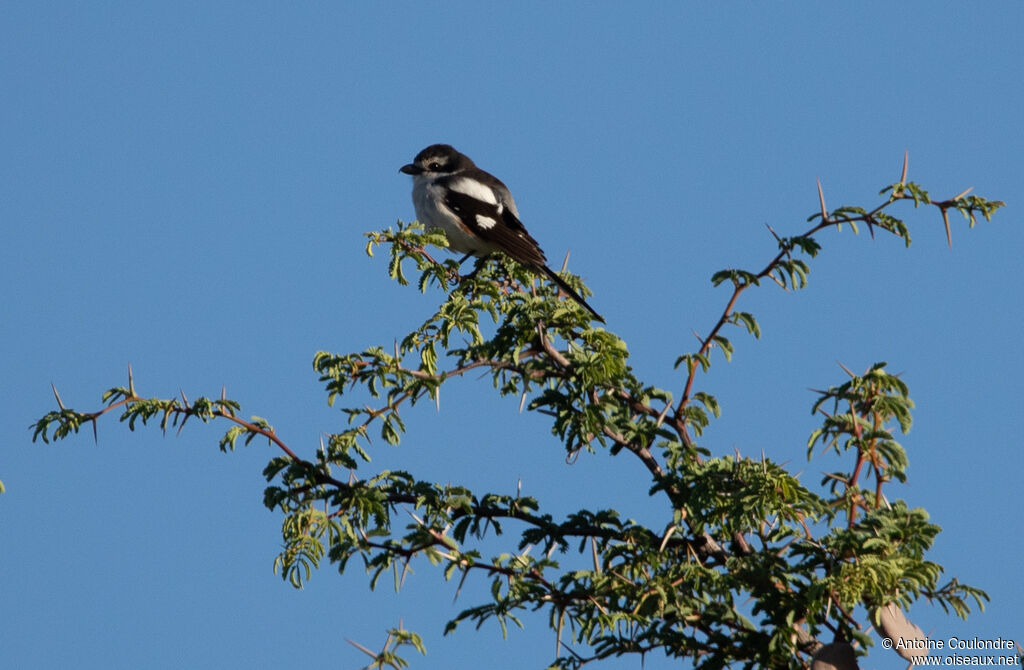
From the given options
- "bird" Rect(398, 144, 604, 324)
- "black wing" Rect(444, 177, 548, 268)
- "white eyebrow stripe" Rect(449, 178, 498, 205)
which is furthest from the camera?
"white eyebrow stripe" Rect(449, 178, 498, 205)

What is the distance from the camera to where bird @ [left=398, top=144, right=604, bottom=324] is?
7328 millimetres

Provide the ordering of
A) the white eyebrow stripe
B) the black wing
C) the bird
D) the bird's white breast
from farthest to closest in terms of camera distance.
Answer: the white eyebrow stripe < the bird's white breast < the bird < the black wing

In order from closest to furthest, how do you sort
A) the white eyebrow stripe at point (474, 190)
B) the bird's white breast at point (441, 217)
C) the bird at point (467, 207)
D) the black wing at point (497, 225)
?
the black wing at point (497, 225) → the bird at point (467, 207) → the bird's white breast at point (441, 217) → the white eyebrow stripe at point (474, 190)

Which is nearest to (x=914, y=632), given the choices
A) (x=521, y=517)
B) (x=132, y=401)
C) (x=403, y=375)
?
(x=521, y=517)

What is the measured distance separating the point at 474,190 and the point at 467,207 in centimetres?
35

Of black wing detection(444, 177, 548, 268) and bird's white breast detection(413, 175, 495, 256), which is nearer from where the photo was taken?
black wing detection(444, 177, 548, 268)

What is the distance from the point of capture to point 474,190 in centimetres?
838

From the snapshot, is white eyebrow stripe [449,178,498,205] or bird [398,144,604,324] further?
white eyebrow stripe [449,178,498,205]

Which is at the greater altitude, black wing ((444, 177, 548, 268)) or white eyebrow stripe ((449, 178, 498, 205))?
white eyebrow stripe ((449, 178, 498, 205))

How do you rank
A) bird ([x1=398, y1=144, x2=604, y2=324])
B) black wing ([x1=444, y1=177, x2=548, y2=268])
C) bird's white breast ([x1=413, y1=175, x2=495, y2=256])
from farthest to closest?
1. bird's white breast ([x1=413, y1=175, x2=495, y2=256])
2. bird ([x1=398, y1=144, x2=604, y2=324])
3. black wing ([x1=444, y1=177, x2=548, y2=268])

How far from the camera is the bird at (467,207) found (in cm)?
733

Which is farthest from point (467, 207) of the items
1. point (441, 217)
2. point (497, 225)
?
point (497, 225)

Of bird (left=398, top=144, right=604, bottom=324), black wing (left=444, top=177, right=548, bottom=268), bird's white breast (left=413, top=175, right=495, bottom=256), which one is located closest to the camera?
black wing (left=444, top=177, right=548, bottom=268)

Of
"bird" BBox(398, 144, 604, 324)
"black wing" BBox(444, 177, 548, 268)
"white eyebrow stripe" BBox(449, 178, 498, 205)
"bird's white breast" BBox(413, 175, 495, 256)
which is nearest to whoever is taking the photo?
"black wing" BBox(444, 177, 548, 268)
